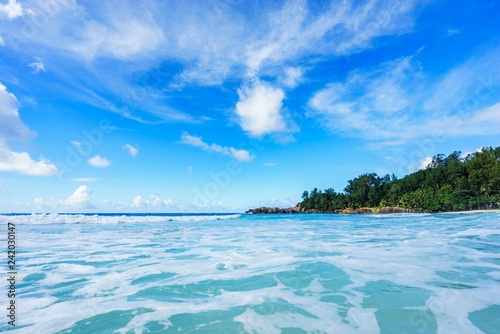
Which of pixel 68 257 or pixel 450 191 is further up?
pixel 450 191

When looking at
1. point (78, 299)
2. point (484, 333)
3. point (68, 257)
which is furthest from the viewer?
point (68, 257)

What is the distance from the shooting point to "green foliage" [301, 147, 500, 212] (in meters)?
60.6

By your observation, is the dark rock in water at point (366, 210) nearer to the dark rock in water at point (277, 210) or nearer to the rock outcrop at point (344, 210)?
the rock outcrop at point (344, 210)

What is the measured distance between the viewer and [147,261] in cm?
839

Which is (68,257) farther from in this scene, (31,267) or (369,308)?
(369,308)

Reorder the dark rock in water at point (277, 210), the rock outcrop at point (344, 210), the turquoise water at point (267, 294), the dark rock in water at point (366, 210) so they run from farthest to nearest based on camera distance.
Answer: the dark rock in water at point (277, 210) → the dark rock in water at point (366, 210) → the rock outcrop at point (344, 210) → the turquoise water at point (267, 294)

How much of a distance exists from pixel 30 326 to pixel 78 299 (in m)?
1.11

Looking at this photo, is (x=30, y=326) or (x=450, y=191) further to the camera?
(x=450, y=191)

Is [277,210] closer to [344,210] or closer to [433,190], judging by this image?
[344,210]

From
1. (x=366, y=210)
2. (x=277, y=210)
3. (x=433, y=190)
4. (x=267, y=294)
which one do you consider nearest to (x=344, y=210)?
(x=366, y=210)

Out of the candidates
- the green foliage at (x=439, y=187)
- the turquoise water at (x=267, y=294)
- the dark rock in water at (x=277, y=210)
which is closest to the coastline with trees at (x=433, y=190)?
the green foliage at (x=439, y=187)

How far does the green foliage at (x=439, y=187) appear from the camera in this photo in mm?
60628

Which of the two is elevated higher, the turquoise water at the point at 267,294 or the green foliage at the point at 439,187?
the green foliage at the point at 439,187

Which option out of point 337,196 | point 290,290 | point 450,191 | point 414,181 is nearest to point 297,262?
point 290,290
